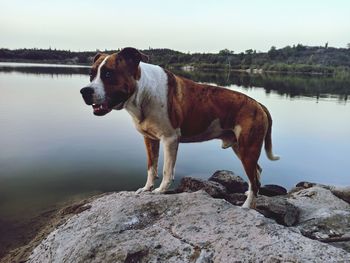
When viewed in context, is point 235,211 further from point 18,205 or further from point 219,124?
point 18,205

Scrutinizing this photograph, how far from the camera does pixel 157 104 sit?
5.20 metres

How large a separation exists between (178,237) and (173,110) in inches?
79.8

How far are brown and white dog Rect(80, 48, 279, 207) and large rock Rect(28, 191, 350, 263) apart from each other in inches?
39.4

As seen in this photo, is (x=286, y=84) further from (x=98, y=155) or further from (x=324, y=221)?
(x=324, y=221)

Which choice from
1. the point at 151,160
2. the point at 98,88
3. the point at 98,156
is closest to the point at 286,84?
the point at 98,156

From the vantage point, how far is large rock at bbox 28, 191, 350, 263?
11.4 feet

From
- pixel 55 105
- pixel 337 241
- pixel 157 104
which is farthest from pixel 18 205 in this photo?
pixel 55 105

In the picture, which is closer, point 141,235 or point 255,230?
point 255,230

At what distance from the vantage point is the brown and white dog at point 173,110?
4816 millimetres

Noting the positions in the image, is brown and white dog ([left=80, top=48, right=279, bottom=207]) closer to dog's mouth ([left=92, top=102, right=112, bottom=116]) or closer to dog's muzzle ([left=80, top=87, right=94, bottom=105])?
dog's mouth ([left=92, top=102, right=112, bottom=116])

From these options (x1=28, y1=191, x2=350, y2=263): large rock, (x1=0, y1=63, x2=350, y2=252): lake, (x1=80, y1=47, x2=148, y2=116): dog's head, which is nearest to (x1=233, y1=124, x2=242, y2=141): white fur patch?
(x1=28, y1=191, x2=350, y2=263): large rock

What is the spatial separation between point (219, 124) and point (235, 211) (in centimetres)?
169

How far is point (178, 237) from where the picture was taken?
3883 mm

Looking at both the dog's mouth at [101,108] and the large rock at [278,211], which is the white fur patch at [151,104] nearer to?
the dog's mouth at [101,108]
